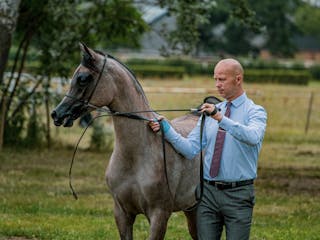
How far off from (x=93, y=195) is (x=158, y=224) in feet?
20.3

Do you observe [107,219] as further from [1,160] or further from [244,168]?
[1,160]

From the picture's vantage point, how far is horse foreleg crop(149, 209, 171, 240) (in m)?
7.34

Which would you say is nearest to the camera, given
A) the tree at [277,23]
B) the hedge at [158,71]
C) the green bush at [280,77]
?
the hedge at [158,71]

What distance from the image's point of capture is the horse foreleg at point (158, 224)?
7.34 meters

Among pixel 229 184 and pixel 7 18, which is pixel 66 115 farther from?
pixel 7 18

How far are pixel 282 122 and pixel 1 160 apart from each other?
11959mm

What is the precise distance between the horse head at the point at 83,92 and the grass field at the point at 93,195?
9.57 feet

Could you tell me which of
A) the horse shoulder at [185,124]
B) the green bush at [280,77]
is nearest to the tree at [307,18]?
the green bush at [280,77]

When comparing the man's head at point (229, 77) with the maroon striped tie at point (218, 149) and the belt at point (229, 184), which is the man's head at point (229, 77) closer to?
the maroon striped tie at point (218, 149)

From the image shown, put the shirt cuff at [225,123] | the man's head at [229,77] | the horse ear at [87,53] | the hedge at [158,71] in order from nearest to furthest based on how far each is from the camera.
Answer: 1. the shirt cuff at [225,123]
2. the man's head at [229,77]
3. the horse ear at [87,53]
4. the hedge at [158,71]

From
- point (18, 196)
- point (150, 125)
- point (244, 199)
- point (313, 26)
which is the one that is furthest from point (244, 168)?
point (313, 26)

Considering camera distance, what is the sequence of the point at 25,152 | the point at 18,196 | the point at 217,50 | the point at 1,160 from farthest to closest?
the point at 217,50
the point at 25,152
the point at 1,160
the point at 18,196

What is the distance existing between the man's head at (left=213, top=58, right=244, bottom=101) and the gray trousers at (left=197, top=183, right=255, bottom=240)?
679mm

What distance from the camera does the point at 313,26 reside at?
336 ft
